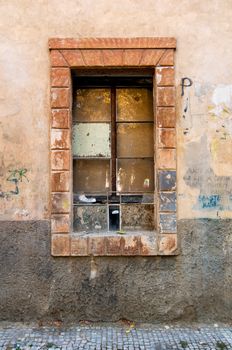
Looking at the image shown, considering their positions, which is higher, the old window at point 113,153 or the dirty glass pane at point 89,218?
the old window at point 113,153

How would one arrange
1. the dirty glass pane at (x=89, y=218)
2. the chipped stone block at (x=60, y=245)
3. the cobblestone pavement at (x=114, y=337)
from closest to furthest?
the cobblestone pavement at (x=114, y=337) → the chipped stone block at (x=60, y=245) → the dirty glass pane at (x=89, y=218)

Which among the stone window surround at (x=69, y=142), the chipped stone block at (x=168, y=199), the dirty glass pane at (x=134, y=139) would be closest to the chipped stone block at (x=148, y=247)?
the stone window surround at (x=69, y=142)

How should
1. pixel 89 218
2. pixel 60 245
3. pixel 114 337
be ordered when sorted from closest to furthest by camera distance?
pixel 114 337 < pixel 60 245 < pixel 89 218

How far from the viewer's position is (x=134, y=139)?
4.38 m

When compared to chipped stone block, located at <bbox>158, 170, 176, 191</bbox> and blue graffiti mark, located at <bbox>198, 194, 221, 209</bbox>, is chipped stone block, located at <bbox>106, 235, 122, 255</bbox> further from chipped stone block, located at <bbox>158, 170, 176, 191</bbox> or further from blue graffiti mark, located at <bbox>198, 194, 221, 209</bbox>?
blue graffiti mark, located at <bbox>198, 194, 221, 209</bbox>

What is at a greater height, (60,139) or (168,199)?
(60,139)

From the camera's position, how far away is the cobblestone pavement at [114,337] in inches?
139

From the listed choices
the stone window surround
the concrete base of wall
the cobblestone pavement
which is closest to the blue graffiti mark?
the concrete base of wall

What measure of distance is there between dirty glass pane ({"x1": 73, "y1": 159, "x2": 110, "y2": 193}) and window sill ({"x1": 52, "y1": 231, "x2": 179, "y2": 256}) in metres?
0.67

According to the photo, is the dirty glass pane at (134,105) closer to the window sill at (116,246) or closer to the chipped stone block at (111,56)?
the chipped stone block at (111,56)

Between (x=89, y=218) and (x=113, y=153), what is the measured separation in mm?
851

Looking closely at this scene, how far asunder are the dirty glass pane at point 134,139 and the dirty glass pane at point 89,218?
2.37 feet

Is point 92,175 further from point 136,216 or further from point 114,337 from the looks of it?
point 114,337

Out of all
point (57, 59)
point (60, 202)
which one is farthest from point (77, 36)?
point (60, 202)
